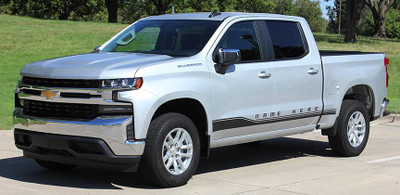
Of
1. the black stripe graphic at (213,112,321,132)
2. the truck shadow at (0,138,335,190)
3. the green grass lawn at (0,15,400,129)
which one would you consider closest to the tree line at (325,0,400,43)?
the green grass lawn at (0,15,400,129)

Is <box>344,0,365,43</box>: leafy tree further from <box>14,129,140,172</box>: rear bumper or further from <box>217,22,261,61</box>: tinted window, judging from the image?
<box>14,129,140,172</box>: rear bumper

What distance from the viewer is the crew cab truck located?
6676 mm

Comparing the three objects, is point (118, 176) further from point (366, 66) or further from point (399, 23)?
point (399, 23)

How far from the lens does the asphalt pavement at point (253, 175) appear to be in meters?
7.12

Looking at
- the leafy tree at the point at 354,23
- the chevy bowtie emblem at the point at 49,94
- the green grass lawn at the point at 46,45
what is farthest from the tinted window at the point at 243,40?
the leafy tree at the point at 354,23

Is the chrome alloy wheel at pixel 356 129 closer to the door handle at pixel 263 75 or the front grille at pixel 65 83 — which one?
the door handle at pixel 263 75

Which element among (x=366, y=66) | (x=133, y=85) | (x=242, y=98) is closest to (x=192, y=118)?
(x=242, y=98)

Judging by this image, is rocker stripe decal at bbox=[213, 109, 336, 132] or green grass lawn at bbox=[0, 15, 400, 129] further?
green grass lawn at bbox=[0, 15, 400, 129]

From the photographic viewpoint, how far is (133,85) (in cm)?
666

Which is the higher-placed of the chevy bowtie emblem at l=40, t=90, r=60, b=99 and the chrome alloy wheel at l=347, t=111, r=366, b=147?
the chevy bowtie emblem at l=40, t=90, r=60, b=99

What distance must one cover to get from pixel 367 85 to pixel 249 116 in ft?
8.59

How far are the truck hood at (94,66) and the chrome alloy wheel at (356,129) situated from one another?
324 cm

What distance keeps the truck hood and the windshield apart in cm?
37

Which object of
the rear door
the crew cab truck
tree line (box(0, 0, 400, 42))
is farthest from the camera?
tree line (box(0, 0, 400, 42))
